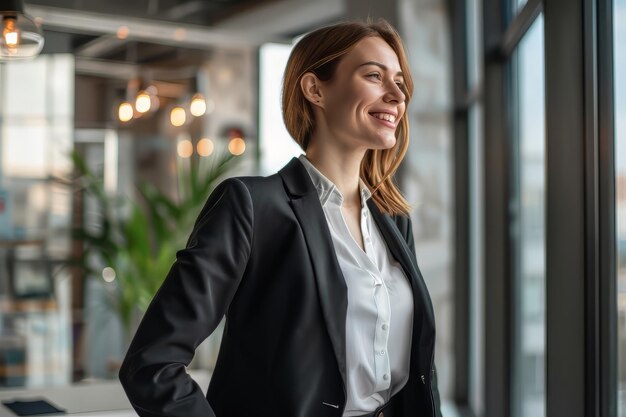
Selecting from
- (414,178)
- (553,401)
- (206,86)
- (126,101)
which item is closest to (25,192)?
(126,101)

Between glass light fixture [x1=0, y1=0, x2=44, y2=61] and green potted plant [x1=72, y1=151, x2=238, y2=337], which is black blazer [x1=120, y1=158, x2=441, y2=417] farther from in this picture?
green potted plant [x1=72, y1=151, x2=238, y2=337]

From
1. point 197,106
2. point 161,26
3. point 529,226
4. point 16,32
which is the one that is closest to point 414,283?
point 16,32

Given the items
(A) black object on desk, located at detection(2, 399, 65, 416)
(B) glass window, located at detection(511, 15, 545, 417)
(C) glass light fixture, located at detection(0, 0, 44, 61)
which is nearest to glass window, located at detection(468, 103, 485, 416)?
(B) glass window, located at detection(511, 15, 545, 417)

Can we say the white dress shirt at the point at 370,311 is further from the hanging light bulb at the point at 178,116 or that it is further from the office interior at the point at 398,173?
the hanging light bulb at the point at 178,116

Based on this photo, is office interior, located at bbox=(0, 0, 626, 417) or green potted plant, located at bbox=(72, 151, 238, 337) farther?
green potted plant, located at bbox=(72, 151, 238, 337)

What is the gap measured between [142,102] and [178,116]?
395 millimetres

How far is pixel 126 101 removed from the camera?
6.97m

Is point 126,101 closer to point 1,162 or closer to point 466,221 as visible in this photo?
point 1,162

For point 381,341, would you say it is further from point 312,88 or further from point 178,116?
point 178,116

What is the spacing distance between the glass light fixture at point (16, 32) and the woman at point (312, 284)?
4.74 feet

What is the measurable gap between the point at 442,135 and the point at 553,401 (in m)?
3.11

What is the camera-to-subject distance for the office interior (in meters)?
2.72

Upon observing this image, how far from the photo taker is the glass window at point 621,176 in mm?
2494

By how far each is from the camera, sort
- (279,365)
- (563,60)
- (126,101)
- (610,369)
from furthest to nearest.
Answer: (126,101) < (563,60) < (610,369) < (279,365)
